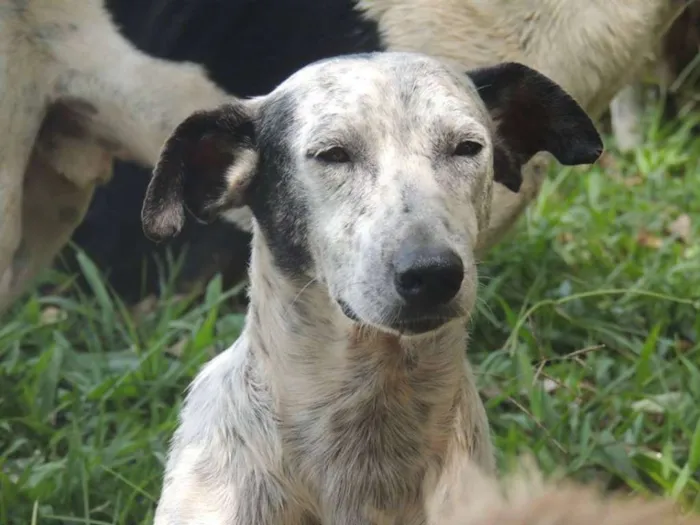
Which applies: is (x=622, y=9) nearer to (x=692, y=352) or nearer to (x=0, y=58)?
(x=692, y=352)

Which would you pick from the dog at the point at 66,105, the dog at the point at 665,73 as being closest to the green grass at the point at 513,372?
the dog at the point at 66,105

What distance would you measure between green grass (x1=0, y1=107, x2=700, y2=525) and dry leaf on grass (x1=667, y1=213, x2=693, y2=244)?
0.04 m

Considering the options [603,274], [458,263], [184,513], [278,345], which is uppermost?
Answer: [458,263]

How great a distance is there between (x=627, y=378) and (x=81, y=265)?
2.14 meters

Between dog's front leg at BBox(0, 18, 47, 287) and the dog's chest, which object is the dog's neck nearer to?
the dog's chest

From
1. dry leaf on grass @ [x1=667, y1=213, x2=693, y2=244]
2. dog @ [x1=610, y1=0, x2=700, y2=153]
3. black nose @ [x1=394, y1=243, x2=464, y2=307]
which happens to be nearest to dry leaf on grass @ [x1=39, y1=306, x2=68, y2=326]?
black nose @ [x1=394, y1=243, x2=464, y2=307]

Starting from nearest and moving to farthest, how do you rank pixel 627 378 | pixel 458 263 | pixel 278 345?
pixel 458 263 → pixel 278 345 → pixel 627 378

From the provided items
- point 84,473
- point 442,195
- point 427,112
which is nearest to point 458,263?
point 442,195

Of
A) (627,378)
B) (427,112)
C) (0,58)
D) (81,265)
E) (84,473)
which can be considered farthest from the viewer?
(81,265)

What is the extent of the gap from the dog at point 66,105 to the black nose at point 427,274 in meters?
1.64

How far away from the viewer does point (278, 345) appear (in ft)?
8.85

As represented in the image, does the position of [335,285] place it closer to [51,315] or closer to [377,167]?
[377,167]

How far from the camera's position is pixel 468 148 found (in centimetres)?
254

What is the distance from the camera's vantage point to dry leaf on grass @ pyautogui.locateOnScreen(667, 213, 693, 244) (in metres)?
5.50
